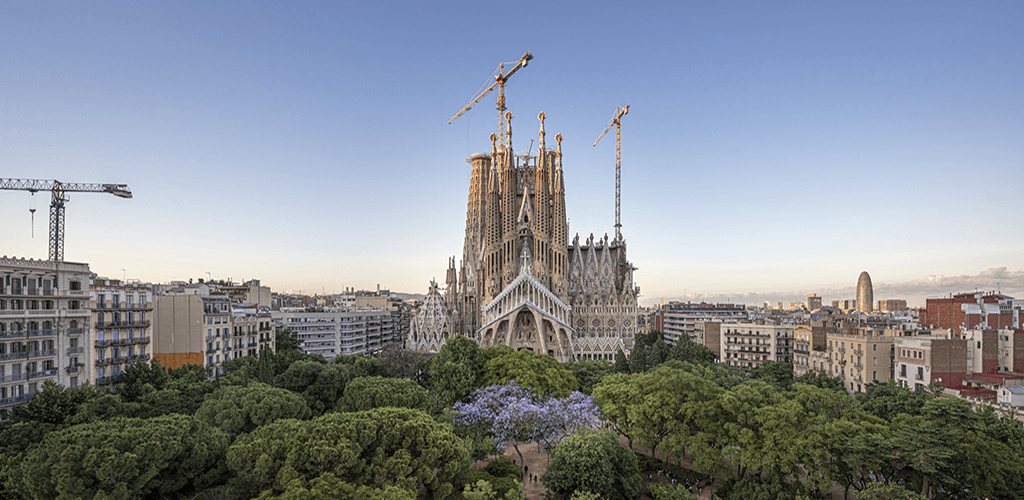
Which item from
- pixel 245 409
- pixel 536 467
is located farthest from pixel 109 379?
pixel 536 467

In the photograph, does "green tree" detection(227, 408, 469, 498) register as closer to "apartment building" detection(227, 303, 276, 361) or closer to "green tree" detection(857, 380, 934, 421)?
"green tree" detection(857, 380, 934, 421)

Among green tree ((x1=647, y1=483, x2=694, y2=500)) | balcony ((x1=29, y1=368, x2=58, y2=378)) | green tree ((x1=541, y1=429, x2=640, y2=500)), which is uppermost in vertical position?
balcony ((x1=29, y1=368, x2=58, y2=378))

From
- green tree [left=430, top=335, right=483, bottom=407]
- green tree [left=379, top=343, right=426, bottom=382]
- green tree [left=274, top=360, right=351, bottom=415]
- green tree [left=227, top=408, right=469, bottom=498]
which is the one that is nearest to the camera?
green tree [left=227, top=408, right=469, bottom=498]

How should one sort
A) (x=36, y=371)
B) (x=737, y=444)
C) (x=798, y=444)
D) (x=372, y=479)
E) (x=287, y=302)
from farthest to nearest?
(x=287, y=302) → (x=36, y=371) → (x=737, y=444) → (x=798, y=444) → (x=372, y=479)

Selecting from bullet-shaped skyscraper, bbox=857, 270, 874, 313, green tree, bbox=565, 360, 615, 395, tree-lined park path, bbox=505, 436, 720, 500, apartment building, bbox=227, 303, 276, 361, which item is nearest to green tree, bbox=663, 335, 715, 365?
green tree, bbox=565, 360, 615, 395

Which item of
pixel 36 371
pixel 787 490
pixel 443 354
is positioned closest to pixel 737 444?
pixel 787 490

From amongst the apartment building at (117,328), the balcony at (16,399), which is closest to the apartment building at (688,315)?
the apartment building at (117,328)

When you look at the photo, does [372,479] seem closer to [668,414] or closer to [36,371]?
[668,414]
